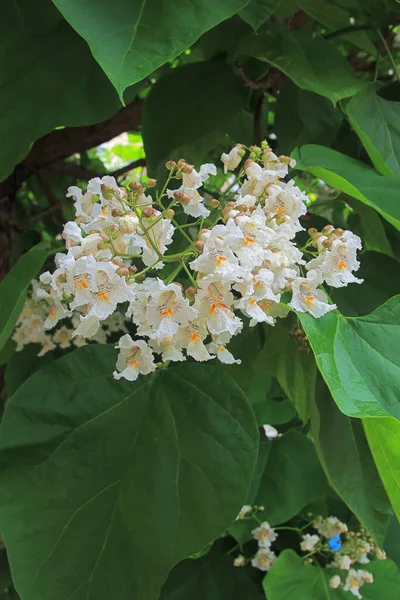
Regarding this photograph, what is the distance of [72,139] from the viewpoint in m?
1.00

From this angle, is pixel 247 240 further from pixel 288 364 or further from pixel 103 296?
pixel 288 364

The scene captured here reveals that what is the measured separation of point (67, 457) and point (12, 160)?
31cm

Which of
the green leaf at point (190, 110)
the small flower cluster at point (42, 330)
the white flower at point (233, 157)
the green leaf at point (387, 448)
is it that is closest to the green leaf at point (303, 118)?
the green leaf at point (190, 110)

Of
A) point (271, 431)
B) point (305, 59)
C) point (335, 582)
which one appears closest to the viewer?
point (305, 59)

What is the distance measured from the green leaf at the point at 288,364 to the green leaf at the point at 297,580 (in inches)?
10.7

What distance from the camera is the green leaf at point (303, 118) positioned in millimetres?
769

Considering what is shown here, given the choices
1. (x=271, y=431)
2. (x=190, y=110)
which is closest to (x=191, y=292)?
(x=190, y=110)

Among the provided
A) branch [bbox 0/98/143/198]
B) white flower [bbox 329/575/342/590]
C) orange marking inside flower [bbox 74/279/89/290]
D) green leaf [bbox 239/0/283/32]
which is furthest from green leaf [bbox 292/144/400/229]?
white flower [bbox 329/575/342/590]

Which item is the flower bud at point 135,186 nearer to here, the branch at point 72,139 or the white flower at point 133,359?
the white flower at point 133,359

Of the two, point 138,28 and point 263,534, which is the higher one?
point 138,28

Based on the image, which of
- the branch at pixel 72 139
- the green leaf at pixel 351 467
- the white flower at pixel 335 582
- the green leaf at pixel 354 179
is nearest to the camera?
the green leaf at pixel 354 179

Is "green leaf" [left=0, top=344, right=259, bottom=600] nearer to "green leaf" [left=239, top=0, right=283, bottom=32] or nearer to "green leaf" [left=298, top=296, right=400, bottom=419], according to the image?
"green leaf" [left=298, top=296, right=400, bottom=419]

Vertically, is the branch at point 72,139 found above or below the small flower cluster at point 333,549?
above

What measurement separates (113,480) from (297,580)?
1.45 feet
